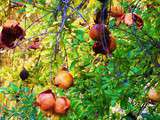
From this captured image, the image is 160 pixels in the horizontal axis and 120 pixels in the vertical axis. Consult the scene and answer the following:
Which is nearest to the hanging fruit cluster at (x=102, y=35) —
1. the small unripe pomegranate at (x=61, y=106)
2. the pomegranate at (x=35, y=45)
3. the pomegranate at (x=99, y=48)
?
the pomegranate at (x=99, y=48)

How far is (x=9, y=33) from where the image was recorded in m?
2.02

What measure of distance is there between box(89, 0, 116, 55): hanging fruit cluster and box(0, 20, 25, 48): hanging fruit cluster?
331 millimetres

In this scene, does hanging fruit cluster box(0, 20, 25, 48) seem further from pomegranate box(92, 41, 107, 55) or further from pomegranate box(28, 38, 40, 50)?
pomegranate box(28, 38, 40, 50)

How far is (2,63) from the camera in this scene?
18.6 feet

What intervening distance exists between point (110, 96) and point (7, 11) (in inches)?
30.6

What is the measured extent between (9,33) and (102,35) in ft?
1.45

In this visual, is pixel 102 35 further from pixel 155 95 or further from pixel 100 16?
pixel 155 95

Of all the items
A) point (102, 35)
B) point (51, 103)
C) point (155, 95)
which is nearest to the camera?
point (51, 103)

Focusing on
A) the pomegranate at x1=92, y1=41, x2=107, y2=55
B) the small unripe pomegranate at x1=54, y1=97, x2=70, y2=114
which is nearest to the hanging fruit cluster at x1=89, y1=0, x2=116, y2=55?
the pomegranate at x1=92, y1=41, x2=107, y2=55

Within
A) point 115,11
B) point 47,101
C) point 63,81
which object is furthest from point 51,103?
point 115,11

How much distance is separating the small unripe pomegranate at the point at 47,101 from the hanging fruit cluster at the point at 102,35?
26cm

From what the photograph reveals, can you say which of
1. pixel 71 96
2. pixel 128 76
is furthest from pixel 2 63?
pixel 128 76

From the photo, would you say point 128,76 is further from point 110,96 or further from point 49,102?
A: point 49,102

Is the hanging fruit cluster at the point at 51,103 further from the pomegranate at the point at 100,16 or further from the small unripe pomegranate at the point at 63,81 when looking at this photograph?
the pomegranate at the point at 100,16
